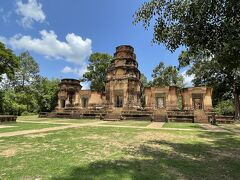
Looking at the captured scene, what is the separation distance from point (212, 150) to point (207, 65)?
2806 cm

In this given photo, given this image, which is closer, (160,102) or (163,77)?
(160,102)

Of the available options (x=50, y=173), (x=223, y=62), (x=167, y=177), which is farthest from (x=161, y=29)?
(x=50, y=173)

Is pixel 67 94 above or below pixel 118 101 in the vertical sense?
above

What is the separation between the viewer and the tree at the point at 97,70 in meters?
49.4

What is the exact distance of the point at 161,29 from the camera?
7.52 meters

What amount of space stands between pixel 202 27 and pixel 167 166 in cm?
436

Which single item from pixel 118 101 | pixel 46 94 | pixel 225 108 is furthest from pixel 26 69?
pixel 225 108

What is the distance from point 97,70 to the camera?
49.6 meters

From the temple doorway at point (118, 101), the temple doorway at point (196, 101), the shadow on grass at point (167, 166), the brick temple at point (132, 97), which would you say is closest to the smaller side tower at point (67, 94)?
the brick temple at point (132, 97)

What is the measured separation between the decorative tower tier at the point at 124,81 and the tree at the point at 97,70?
59.9 feet

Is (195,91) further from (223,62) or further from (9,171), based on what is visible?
(9,171)

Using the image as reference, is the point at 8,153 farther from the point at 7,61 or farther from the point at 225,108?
the point at 225,108

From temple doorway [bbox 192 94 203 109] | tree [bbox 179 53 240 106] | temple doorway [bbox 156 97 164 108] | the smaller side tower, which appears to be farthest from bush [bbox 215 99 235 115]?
the smaller side tower

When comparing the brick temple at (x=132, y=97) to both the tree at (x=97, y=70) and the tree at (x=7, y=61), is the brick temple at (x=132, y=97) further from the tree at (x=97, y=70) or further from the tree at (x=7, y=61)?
the tree at (x=97, y=70)
